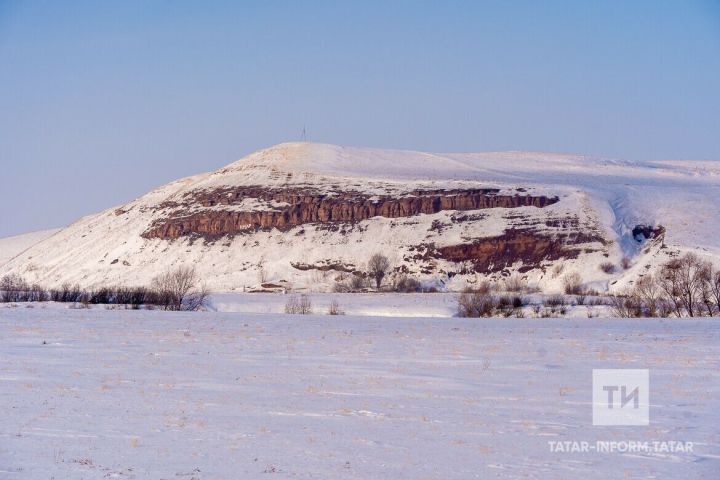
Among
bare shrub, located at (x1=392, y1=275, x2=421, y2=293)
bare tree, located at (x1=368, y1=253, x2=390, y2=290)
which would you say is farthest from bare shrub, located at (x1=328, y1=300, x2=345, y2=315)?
bare tree, located at (x1=368, y1=253, x2=390, y2=290)

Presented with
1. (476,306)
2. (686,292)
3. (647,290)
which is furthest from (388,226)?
(686,292)

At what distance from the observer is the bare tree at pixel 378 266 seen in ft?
285

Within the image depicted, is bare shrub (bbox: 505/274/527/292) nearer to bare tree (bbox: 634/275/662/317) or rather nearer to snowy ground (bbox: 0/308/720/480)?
bare tree (bbox: 634/275/662/317)

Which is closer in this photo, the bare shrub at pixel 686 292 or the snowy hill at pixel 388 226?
the bare shrub at pixel 686 292

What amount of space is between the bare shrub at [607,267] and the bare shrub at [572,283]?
2354 mm

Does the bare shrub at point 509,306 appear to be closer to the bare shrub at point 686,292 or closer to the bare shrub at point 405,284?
the bare shrub at point 686,292

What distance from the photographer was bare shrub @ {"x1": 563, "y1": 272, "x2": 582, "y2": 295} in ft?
239

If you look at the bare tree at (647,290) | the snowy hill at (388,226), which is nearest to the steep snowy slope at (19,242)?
the snowy hill at (388,226)

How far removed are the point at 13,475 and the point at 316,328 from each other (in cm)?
2086

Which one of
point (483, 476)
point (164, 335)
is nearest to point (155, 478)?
point (483, 476)

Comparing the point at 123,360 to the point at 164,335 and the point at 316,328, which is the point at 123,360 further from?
the point at 316,328

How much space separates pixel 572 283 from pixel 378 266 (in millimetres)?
19432

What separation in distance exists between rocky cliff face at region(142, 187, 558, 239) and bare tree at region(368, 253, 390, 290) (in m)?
12.6

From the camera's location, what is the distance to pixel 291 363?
22.2m
